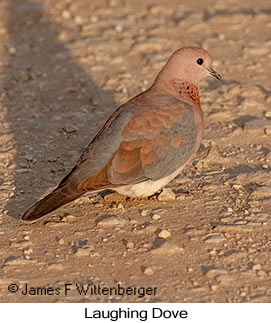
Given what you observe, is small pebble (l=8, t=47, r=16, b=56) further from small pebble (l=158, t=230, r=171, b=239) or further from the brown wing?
small pebble (l=158, t=230, r=171, b=239)

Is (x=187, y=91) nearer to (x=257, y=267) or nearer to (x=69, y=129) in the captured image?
(x=69, y=129)

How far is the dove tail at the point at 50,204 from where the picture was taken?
5.01 metres

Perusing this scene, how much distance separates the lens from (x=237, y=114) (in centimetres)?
691

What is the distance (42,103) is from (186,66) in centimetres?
195

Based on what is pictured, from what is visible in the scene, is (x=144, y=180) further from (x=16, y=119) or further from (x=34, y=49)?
(x=34, y=49)

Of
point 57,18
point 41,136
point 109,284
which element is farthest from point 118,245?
point 57,18

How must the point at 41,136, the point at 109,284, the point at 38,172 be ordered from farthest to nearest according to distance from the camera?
the point at 41,136, the point at 38,172, the point at 109,284

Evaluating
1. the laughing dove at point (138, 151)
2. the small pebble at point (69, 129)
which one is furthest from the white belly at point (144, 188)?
the small pebble at point (69, 129)

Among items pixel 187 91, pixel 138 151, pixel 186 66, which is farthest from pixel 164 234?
pixel 186 66

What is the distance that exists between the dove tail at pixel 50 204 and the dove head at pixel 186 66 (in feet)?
3.95

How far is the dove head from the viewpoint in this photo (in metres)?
5.73

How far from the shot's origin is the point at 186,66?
5.78 meters

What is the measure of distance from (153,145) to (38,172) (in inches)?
45.0

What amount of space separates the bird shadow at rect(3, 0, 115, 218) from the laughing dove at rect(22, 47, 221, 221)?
1.68 ft
